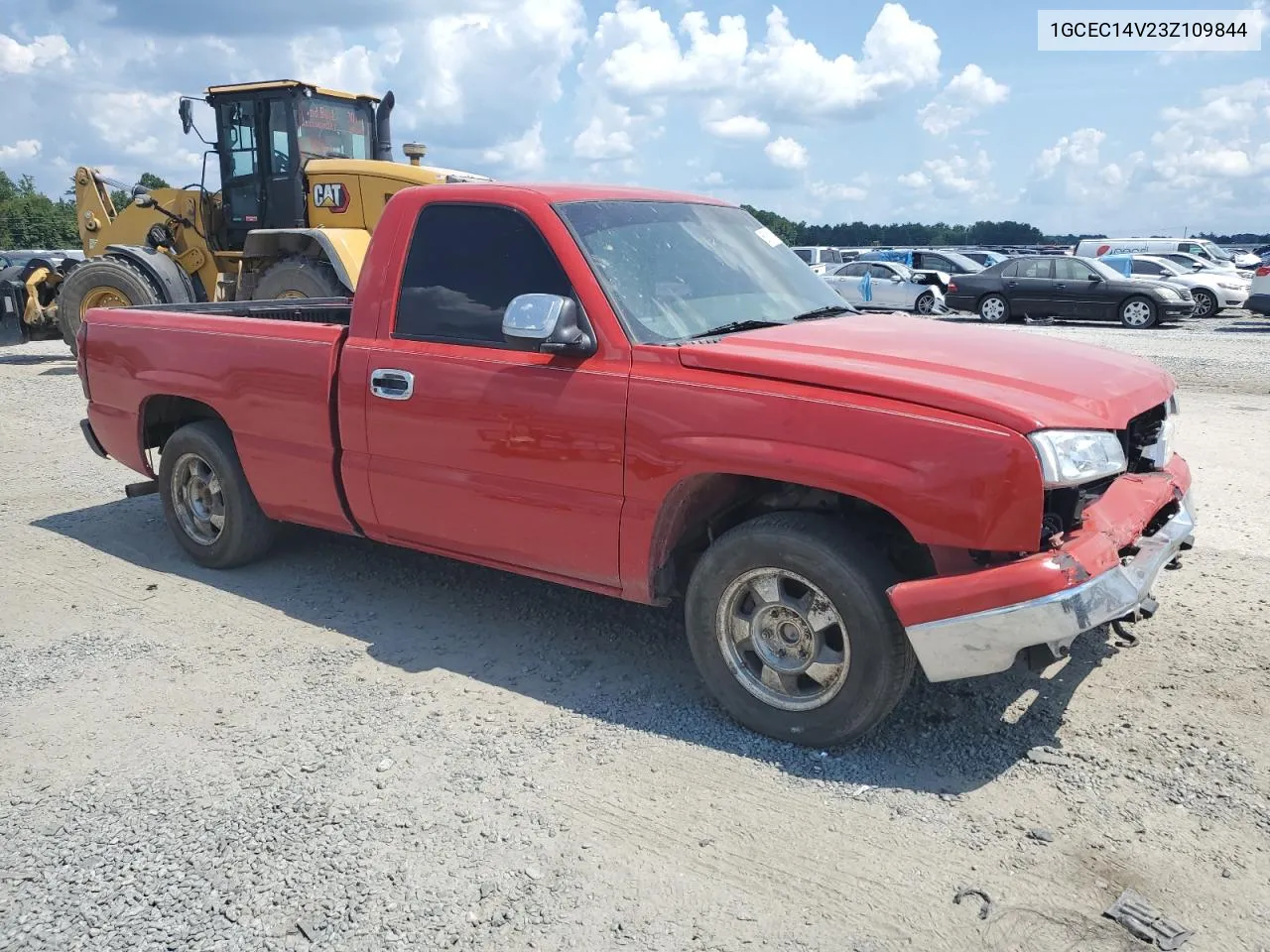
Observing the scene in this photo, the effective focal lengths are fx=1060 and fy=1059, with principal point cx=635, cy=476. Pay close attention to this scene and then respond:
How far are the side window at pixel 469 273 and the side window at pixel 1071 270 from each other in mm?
19328

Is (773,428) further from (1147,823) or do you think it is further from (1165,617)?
(1165,617)

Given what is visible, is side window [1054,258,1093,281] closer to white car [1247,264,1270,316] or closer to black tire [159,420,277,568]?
white car [1247,264,1270,316]

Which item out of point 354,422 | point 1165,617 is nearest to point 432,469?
point 354,422

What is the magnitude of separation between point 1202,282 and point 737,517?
22.8 meters

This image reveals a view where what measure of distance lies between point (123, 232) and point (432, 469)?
12.8 meters

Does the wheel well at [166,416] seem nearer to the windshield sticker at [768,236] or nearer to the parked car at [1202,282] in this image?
the windshield sticker at [768,236]

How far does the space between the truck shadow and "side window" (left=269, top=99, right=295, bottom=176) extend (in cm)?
731

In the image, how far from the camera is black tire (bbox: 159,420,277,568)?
5.54 meters

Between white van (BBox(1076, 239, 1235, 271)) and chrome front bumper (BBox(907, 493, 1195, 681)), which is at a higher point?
white van (BBox(1076, 239, 1235, 271))

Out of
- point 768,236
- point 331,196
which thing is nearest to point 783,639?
point 768,236

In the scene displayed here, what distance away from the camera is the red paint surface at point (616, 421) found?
331 centimetres

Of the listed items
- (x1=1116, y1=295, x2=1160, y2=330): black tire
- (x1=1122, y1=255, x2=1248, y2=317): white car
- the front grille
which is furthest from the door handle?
(x1=1122, y1=255, x2=1248, y2=317): white car

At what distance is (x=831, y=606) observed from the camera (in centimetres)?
360

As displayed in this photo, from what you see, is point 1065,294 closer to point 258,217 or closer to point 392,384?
point 258,217
